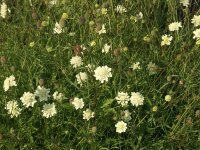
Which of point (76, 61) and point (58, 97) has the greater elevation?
point (76, 61)

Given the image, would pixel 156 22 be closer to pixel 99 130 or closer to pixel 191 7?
pixel 191 7

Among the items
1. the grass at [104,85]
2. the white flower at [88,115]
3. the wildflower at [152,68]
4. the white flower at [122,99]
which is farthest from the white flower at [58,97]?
the wildflower at [152,68]

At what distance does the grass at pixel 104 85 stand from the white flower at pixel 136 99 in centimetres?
9

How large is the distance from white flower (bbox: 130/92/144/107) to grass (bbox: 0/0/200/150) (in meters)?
0.09

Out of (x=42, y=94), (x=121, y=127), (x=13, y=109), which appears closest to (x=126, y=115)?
(x=121, y=127)

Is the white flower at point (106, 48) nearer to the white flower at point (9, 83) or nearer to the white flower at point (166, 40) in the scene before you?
the white flower at point (166, 40)

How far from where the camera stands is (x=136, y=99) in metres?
2.17

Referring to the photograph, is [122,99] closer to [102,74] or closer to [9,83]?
[102,74]

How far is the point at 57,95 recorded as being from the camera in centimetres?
219

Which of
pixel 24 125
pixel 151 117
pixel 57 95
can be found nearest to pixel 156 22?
pixel 151 117

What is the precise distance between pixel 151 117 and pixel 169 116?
16 centimetres

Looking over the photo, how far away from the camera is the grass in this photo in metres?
2.20

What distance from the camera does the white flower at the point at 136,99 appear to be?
85.1 inches

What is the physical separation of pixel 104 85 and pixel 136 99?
0.65ft
